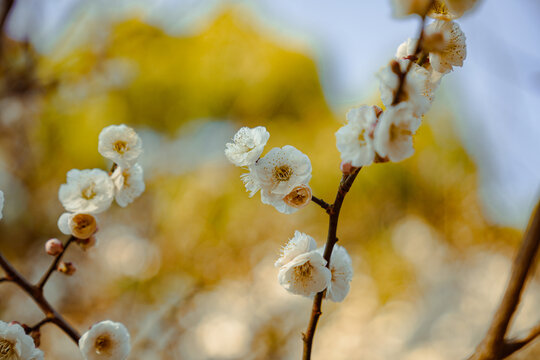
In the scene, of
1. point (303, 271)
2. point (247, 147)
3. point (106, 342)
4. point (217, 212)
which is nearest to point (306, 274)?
point (303, 271)

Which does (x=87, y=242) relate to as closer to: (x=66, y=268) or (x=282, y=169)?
(x=66, y=268)

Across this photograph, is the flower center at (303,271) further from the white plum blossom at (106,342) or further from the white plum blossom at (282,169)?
the white plum blossom at (106,342)

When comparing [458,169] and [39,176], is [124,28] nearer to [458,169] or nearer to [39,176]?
[39,176]

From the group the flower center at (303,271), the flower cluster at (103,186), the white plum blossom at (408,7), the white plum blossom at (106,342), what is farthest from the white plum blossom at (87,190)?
the white plum blossom at (408,7)

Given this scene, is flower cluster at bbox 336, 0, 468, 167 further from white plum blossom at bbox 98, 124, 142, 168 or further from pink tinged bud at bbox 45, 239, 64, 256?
pink tinged bud at bbox 45, 239, 64, 256

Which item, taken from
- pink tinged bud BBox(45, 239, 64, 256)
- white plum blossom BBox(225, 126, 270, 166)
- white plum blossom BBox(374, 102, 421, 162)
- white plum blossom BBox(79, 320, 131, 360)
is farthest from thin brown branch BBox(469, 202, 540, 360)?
pink tinged bud BBox(45, 239, 64, 256)
